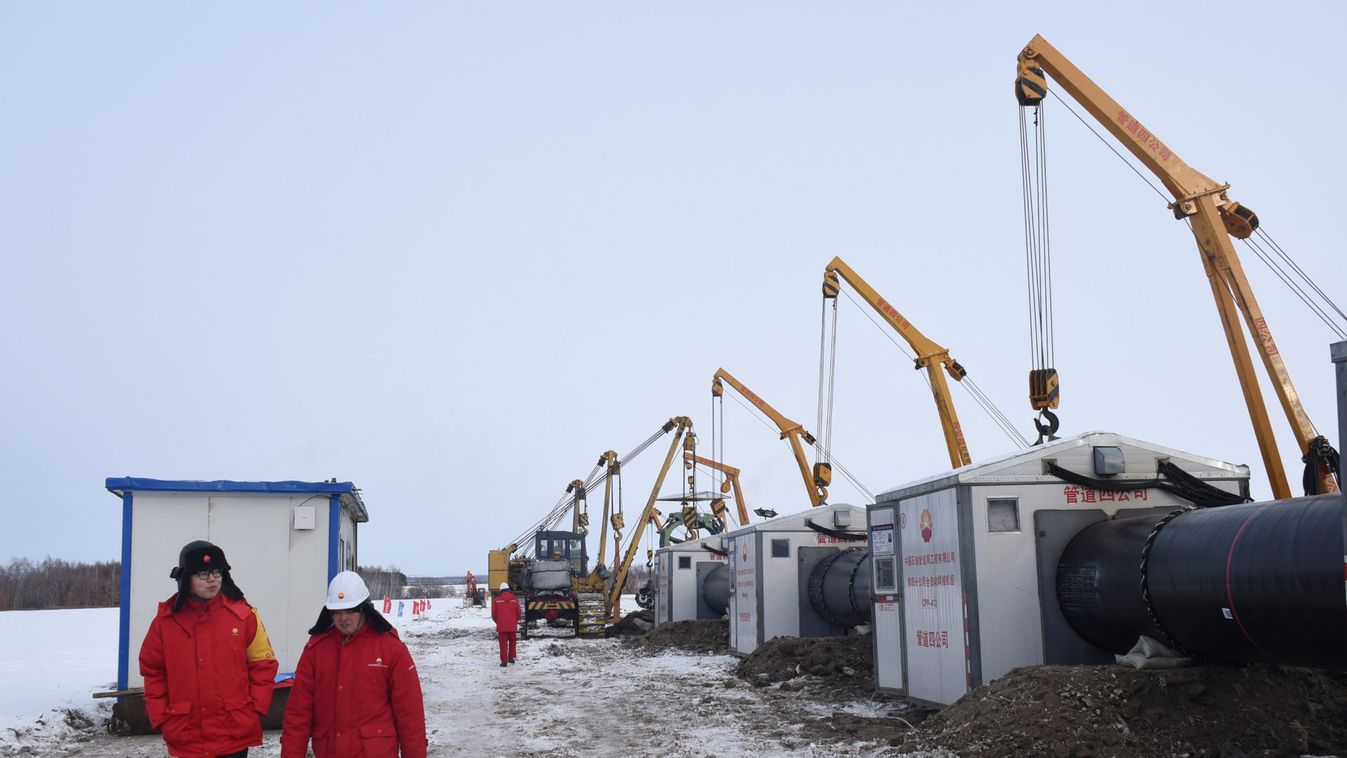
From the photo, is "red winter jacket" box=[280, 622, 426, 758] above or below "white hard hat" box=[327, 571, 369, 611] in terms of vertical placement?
below

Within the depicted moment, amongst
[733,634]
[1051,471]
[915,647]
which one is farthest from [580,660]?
[1051,471]

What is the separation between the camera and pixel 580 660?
24844 mm

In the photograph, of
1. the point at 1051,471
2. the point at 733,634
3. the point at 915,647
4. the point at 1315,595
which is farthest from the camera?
the point at 733,634

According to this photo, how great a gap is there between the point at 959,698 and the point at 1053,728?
8.00 ft

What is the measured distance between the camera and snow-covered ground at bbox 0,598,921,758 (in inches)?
468

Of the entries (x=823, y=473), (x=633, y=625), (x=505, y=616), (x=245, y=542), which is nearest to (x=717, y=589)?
(x=823, y=473)

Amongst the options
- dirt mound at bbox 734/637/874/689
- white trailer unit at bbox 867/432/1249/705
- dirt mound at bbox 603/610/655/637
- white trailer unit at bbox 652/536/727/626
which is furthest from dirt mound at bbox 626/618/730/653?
white trailer unit at bbox 867/432/1249/705

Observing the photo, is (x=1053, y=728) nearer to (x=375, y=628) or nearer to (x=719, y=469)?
(x=375, y=628)

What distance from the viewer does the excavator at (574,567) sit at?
3375 cm

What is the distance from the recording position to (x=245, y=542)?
44.2ft

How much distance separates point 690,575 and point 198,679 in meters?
25.7

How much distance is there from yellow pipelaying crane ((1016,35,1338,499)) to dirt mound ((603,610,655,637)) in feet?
76.3

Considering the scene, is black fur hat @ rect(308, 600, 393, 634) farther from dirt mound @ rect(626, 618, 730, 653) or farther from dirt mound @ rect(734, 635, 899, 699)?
dirt mound @ rect(626, 618, 730, 653)

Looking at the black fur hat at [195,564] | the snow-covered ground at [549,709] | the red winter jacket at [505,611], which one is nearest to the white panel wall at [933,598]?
the snow-covered ground at [549,709]
